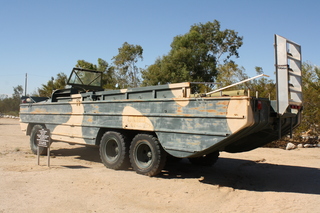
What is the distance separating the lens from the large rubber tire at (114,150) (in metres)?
7.11

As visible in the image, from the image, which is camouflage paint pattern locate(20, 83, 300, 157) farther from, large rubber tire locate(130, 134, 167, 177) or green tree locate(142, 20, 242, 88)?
green tree locate(142, 20, 242, 88)

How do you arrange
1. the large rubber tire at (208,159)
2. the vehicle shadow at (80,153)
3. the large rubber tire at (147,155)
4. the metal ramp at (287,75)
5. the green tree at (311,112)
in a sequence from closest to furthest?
the metal ramp at (287,75), the large rubber tire at (147,155), the large rubber tire at (208,159), the vehicle shadow at (80,153), the green tree at (311,112)

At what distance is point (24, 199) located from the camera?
189 inches

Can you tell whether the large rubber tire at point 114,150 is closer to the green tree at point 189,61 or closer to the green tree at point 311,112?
the green tree at point 311,112

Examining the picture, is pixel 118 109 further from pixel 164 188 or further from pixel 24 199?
pixel 24 199

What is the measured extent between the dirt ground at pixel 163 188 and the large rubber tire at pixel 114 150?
0.85ft

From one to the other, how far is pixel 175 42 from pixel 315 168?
53.3 feet

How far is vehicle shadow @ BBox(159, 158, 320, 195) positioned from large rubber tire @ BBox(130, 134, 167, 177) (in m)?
0.36

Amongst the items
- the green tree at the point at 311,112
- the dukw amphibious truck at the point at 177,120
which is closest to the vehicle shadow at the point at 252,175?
the dukw amphibious truck at the point at 177,120

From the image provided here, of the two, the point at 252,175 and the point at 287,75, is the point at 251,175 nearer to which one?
the point at 252,175

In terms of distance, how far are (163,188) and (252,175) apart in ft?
8.34

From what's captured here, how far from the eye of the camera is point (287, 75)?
5.60m

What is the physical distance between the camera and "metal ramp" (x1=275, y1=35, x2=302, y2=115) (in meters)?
5.60

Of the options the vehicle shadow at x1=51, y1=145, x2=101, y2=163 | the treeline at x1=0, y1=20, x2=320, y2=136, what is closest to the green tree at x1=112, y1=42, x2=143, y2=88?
the treeline at x1=0, y1=20, x2=320, y2=136
